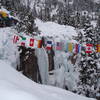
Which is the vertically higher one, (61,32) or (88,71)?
(61,32)

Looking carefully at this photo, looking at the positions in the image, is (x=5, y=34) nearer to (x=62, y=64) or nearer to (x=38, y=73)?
(x=38, y=73)

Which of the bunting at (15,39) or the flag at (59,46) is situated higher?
the bunting at (15,39)

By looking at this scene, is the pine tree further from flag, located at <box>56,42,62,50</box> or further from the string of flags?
flag, located at <box>56,42,62,50</box>

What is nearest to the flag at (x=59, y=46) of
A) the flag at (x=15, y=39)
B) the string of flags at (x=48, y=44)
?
the string of flags at (x=48, y=44)

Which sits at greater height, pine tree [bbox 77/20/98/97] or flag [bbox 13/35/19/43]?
flag [bbox 13/35/19/43]

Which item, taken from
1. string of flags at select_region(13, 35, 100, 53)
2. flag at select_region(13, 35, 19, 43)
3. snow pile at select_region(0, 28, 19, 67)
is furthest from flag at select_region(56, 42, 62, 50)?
flag at select_region(13, 35, 19, 43)

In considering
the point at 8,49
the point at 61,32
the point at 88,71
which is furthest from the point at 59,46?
the point at 61,32

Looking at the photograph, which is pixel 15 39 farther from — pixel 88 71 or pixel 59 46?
pixel 88 71

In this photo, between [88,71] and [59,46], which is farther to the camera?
[88,71]

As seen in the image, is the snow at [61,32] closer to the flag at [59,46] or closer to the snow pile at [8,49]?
the flag at [59,46]

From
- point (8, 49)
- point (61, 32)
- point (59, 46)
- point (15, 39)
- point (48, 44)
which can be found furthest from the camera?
point (61, 32)

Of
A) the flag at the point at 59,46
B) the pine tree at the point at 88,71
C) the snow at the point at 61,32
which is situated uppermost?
the snow at the point at 61,32

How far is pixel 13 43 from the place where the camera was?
795 inches

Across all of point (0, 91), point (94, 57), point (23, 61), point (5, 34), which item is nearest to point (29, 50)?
point (23, 61)
